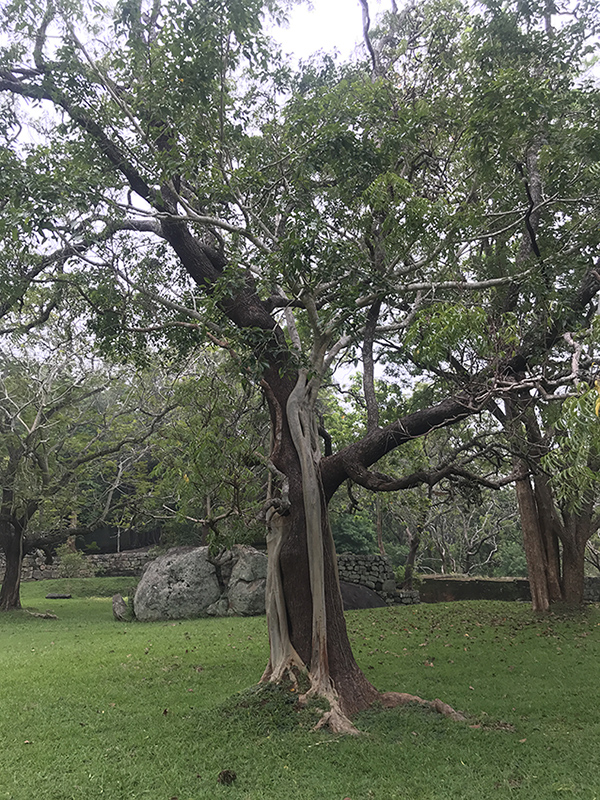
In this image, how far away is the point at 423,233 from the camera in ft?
17.8

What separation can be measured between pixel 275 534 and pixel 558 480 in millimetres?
3247

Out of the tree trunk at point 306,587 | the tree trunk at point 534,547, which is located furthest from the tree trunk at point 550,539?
the tree trunk at point 306,587

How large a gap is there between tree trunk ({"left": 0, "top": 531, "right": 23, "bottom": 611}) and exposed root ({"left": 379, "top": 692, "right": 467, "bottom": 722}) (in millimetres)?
10825

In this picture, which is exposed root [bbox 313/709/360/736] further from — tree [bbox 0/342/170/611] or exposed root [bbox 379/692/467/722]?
tree [bbox 0/342/170/611]

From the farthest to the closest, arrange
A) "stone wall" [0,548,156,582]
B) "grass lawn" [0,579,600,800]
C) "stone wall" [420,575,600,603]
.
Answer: "stone wall" [0,548,156,582] < "stone wall" [420,575,600,603] < "grass lawn" [0,579,600,800]

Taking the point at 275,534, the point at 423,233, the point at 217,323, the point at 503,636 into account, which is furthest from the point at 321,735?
the point at 503,636

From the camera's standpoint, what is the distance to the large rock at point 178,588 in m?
12.0

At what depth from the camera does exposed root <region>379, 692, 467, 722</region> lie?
5.11 meters

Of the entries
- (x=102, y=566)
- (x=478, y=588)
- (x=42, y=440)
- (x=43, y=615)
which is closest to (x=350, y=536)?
(x=478, y=588)

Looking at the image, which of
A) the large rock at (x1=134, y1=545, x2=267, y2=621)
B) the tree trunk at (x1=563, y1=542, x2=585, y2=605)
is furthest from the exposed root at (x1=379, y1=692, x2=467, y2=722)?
the large rock at (x1=134, y1=545, x2=267, y2=621)

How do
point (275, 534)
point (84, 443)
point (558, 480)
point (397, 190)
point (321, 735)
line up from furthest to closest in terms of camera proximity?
1. point (84, 443)
2. point (275, 534)
3. point (397, 190)
4. point (321, 735)
5. point (558, 480)

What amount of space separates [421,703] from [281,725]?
1.42 meters

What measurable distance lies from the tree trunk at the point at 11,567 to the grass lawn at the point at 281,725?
15.3ft

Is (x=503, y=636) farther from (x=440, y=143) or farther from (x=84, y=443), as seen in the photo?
(x=84, y=443)
